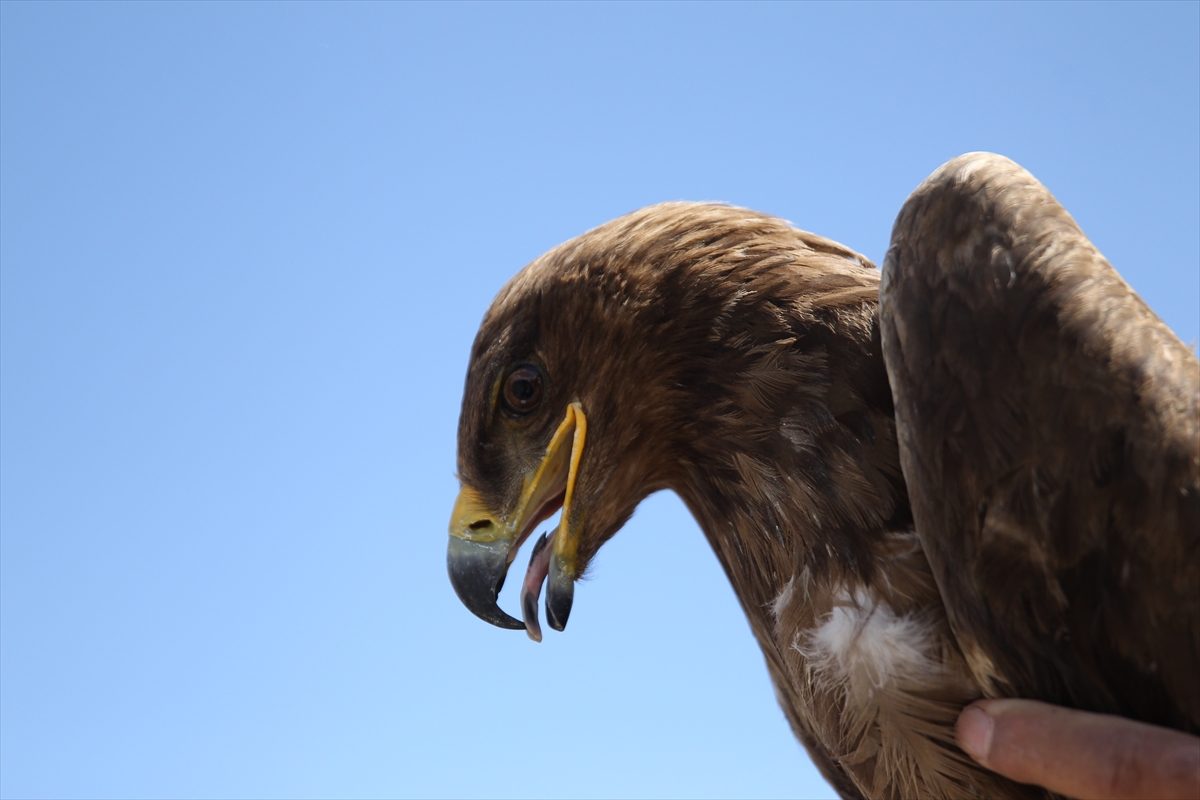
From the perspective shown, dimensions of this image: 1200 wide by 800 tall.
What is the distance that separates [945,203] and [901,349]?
0.41 metres

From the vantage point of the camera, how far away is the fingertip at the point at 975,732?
250 cm

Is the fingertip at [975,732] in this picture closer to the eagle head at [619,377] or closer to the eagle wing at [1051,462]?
the eagle wing at [1051,462]

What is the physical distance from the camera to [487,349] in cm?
368

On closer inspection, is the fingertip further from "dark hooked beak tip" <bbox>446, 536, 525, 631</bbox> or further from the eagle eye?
the eagle eye

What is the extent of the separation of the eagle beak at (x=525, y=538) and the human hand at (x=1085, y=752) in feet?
4.75

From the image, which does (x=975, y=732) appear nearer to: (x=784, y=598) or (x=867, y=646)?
(x=867, y=646)

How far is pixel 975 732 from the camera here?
2.54 m

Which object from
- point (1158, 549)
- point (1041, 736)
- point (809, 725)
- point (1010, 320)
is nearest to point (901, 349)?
point (1010, 320)

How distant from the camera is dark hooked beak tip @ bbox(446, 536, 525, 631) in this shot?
361 cm

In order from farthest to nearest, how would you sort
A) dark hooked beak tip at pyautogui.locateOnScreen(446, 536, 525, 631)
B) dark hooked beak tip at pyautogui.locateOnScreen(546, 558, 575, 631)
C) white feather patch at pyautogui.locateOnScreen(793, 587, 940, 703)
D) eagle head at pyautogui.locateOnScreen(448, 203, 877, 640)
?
dark hooked beak tip at pyautogui.locateOnScreen(446, 536, 525, 631)
dark hooked beak tip at pyautogui.locateOnScreen(546, 558, 575, 631)
eagle head at pyautogui.locateOnScreen(448, 203, 877, 640)
white feather patch at pyautogui.locateOnScreen(793, 587, 940, 703)

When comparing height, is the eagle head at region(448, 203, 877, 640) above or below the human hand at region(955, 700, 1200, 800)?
above

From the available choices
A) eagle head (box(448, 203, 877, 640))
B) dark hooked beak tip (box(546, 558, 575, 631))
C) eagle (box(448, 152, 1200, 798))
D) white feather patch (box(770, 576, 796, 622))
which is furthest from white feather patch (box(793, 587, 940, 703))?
dark hooked beak tip (box(546, 558, 575, 631))

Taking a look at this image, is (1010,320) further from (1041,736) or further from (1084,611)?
(1041,736)

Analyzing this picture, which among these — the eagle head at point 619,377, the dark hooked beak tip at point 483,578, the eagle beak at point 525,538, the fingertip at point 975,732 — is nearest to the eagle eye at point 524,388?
the eagle head at point 619,377
